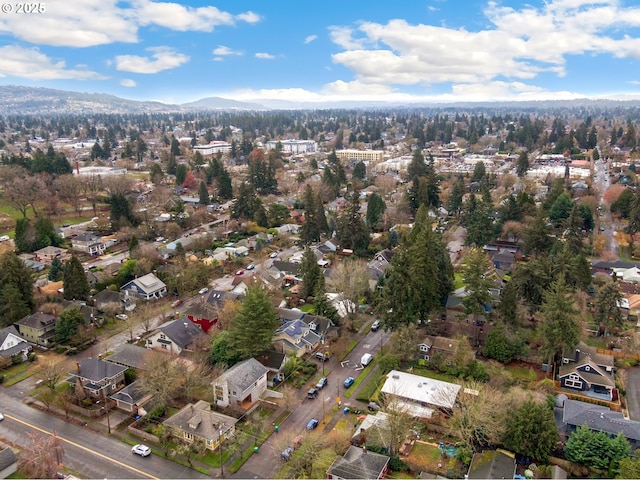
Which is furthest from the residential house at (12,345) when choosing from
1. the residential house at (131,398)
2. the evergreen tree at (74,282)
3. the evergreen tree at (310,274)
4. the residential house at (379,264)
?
the residential house at (379,264)

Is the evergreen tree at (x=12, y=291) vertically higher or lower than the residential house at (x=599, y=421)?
higher

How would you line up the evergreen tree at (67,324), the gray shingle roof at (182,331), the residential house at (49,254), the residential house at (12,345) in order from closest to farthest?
the residential house at (12,345) → the gray shingle roof at (182,331) → the evergreen tree at (67,324) → the residential house at (49,254)

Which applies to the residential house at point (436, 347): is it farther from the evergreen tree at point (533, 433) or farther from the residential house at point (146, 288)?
the residential house at point (146, 288)

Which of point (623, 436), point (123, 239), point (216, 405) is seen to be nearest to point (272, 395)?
point (216, 405)

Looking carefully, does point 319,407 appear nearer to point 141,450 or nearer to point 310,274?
point 141,450

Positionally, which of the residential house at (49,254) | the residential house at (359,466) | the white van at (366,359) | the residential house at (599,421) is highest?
the residential house at (49,254)

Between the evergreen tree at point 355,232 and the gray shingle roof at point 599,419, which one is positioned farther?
the evergreen tree at point 355,232
